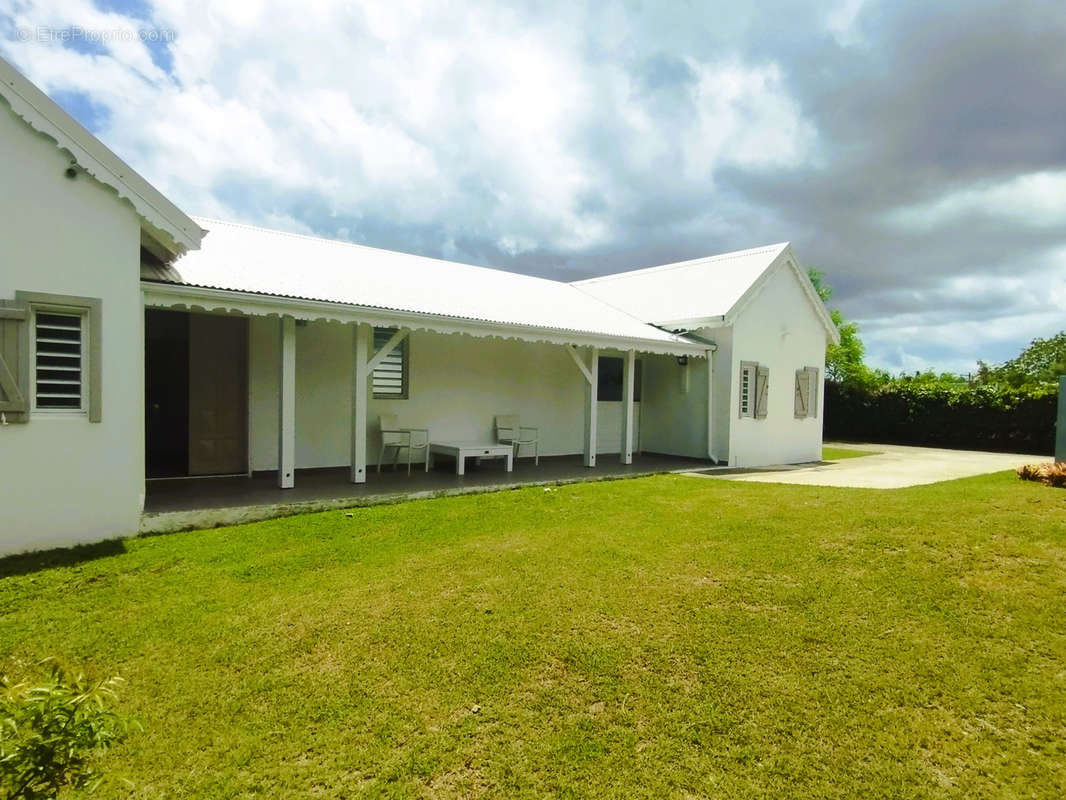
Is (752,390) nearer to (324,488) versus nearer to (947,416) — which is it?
(324,488)

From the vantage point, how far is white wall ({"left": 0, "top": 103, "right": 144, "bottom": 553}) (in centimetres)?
613

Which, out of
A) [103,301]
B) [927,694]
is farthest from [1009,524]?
[103,301]

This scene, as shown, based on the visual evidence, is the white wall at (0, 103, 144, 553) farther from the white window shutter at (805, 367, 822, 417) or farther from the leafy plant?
the white window shutter at (805, 367, 822, 417)

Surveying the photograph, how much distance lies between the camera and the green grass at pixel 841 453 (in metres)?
16.9

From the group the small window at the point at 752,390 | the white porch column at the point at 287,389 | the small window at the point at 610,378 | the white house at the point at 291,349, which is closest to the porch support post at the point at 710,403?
the white house at the point at 291,349

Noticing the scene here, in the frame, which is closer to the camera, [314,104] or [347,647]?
[347,647]

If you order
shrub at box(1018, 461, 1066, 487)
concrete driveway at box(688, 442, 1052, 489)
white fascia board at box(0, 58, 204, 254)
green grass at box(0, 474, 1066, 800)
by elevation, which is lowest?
green grass at box(0, 474, 1066, 800)

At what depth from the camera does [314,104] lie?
11.1 metres

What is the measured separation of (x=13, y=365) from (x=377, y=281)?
224 inches

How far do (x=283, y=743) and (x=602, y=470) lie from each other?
29.3ft

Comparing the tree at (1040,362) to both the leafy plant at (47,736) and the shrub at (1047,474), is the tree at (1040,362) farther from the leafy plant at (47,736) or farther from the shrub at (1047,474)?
the leafy plant at (47,736)

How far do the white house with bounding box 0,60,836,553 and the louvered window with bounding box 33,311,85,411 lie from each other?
0.07ft

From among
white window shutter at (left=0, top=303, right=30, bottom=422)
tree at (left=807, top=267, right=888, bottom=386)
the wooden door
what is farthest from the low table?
tree at (left=807, top=267, right=888, bottom=386)

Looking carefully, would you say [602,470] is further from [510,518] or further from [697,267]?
[697,267]
